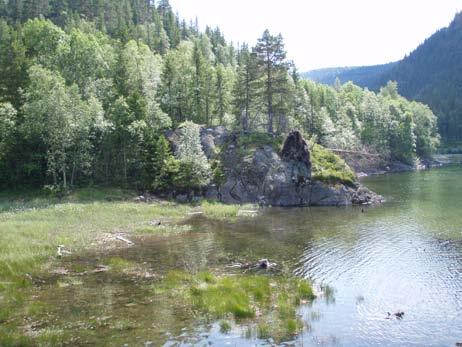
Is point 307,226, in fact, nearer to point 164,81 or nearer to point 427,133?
point 164,81

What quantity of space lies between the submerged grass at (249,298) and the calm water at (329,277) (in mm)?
1056

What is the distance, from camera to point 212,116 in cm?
10738

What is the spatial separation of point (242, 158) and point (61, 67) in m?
40.6

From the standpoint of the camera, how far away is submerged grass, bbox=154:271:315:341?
25766 millimetres

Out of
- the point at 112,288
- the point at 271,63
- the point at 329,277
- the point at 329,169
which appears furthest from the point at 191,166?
the point at 112,288

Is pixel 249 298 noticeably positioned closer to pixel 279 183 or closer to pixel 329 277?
pixel 329 277

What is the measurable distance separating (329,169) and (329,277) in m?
45.8

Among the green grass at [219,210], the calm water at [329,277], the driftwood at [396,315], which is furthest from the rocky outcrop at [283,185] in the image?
the driftwood at [396,315]

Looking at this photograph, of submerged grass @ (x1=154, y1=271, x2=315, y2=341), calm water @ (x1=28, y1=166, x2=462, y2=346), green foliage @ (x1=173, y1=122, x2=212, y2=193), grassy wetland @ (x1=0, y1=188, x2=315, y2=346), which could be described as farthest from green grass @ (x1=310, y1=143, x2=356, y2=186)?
submerged grass @ (x1=154, y1=271, x2=315, y2=341)

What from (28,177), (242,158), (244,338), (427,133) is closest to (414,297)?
(244,338)

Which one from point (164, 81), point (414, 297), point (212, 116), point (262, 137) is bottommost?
point (414, 297)

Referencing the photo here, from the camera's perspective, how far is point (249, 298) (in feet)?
97.7

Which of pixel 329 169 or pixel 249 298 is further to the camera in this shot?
pixel 329 169

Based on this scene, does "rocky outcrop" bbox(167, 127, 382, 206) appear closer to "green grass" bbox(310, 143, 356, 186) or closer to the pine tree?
"green grass" bbox(310, 143, 356, 186)
